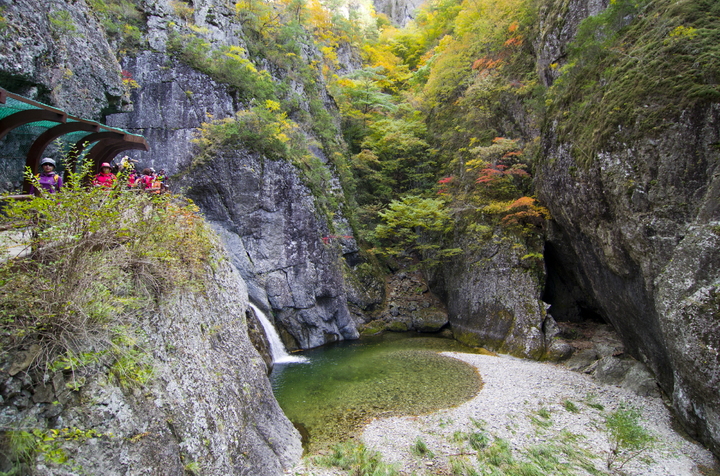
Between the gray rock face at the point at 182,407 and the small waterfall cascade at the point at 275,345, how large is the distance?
20.9 feet

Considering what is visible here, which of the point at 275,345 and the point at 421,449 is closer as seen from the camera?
the point at 421,449

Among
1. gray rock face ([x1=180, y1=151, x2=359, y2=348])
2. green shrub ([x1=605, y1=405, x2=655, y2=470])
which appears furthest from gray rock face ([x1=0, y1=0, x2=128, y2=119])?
green shrub ([x1=605, y1=405, x2=655, y2=470])

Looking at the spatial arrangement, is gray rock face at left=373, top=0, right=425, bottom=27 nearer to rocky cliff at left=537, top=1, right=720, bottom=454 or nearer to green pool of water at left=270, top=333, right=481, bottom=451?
rocky cliff at left=537, top=1, right=720, bottom=454

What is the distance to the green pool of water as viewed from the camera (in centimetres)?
895

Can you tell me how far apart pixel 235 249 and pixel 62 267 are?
11.4 meters

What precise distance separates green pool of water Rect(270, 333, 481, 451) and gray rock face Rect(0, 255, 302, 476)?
159 centimetres

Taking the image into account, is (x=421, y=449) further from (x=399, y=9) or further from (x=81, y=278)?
(x=399, y=9)

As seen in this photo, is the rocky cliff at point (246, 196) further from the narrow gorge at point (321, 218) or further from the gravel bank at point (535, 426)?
the gravel bank at point (535, 426)

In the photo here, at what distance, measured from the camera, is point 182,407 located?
448 centimetres

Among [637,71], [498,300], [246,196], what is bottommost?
[498,300]

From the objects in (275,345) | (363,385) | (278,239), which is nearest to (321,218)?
(278,239)

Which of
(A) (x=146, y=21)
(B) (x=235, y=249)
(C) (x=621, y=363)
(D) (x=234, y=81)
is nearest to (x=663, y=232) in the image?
(C) (x=621, y=363)

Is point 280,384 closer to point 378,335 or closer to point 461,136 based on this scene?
point 378,335

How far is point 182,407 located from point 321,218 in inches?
514
